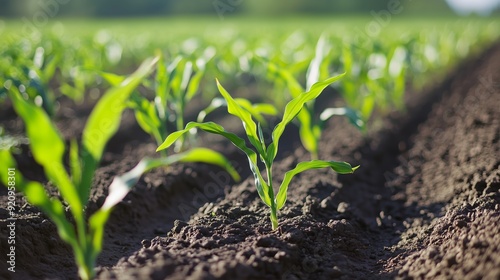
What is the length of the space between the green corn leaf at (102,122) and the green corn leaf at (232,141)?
0.41m

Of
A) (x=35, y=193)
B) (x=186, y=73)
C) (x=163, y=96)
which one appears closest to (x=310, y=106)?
(x=186, y=73)

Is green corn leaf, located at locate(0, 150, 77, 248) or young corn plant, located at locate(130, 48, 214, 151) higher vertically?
young corn plant, located at locate(130, 48, 214, 151)

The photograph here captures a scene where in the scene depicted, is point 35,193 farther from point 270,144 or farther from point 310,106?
point 310,106

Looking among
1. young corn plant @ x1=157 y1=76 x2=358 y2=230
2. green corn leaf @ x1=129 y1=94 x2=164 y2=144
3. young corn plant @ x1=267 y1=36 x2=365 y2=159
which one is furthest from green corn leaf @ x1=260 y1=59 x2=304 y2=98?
young corn plant @ x1=157 y1=76 x2=358 y2=230

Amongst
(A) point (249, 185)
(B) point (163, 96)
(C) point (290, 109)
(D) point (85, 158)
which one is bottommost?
(D) point (85, 158)

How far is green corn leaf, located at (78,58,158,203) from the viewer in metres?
1.56

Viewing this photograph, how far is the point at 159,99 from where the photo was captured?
11.3 feet

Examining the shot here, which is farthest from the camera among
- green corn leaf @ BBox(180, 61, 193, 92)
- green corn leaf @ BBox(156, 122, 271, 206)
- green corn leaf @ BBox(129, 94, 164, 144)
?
green corn leaf @ BBox(180, 61, 193, 92)

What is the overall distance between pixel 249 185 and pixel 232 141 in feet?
3.49

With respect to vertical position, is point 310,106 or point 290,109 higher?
point 310,106

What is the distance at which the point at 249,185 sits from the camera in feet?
10.7

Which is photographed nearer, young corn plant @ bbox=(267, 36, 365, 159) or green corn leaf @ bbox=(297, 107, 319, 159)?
young corn plant @ bbox=(267, 36, 365, 159)

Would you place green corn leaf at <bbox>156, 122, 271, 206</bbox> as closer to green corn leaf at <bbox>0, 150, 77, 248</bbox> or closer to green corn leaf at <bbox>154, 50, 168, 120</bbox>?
green corn leaf at <bbox>0, 150, 77, 248</bbox>

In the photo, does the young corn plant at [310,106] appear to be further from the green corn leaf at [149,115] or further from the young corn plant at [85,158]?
the young corn plant at [85,158]
